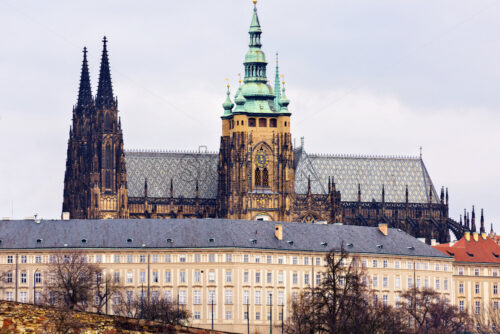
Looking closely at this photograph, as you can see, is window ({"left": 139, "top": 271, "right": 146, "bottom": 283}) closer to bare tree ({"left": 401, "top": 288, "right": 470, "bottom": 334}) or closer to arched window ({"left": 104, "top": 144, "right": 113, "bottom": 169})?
bare tree ({"left": 401, "top": 288, "right": 470, "bottom": 334})

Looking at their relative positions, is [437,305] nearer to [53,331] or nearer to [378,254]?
[378,254]

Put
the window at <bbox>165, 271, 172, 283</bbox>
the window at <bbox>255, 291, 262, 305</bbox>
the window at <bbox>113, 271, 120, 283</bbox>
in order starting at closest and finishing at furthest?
the window at <bbox>113, 271, 120, 283</bbox>, the window at <bbox>255, 291, 262, 305</bbox>, the window at <bbox>165, 271, 172, 283</bbox>

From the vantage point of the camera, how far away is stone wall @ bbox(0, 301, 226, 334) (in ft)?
269

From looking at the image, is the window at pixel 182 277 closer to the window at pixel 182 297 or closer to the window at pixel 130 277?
the window at pixel 182 297

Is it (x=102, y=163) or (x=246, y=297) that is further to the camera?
(x=102, y=163)

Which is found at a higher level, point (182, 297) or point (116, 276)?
point (116, 276)

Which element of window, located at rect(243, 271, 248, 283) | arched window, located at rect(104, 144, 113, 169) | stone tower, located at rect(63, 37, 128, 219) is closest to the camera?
window, located at rect(243, 271, 248, 283)

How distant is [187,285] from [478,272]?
116 feet

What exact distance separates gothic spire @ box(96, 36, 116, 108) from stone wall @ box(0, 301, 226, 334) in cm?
10955

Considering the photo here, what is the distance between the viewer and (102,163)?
646ft

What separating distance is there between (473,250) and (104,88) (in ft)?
144

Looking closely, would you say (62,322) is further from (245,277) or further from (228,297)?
(245,277)

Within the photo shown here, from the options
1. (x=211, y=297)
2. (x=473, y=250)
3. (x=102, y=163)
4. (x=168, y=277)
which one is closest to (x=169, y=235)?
(x=168, y=277)

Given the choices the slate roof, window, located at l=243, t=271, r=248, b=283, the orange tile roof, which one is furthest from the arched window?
window, located at l=243, t=271, r=248, b=283
